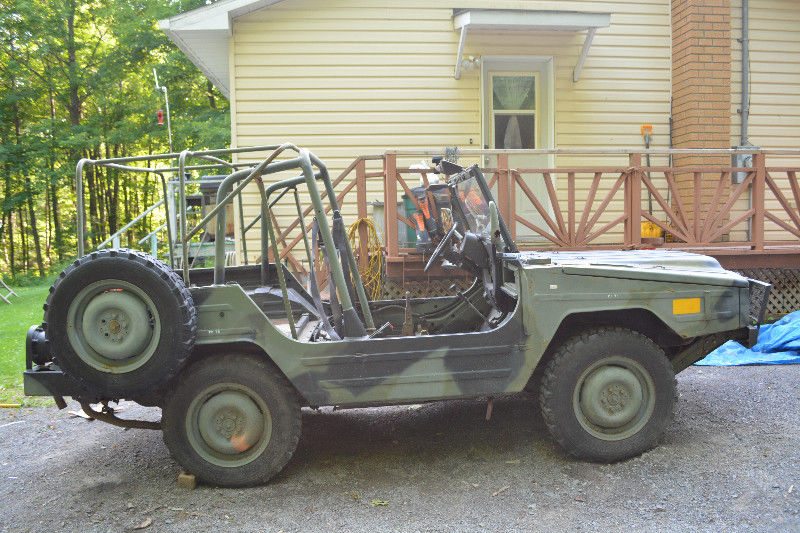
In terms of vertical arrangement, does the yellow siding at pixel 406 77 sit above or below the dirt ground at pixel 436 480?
above

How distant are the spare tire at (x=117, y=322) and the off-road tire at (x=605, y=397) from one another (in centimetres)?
218

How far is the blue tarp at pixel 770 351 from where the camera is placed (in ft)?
20.5

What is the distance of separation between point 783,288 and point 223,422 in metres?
7.23

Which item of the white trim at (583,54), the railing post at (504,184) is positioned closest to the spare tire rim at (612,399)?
the railing post at (504,184)

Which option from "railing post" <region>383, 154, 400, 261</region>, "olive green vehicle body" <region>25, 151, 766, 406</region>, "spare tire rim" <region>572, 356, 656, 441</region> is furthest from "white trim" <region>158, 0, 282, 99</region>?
"spare tire rim" <region>572, 356, 656, 441</region>

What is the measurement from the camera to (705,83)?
30.6 ft

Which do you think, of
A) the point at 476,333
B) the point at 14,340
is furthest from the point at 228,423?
the point at 14,340

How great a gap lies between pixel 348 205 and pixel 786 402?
5.97 meters

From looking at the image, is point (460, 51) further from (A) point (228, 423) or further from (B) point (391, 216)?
(A) point (228, 423)

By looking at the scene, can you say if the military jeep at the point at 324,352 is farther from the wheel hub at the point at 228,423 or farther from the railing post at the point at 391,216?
the railing post at the point at 391,216

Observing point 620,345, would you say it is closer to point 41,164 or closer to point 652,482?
point 652,482

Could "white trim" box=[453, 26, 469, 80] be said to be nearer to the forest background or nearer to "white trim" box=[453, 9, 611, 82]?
"white trim" box=[453, 9, 611, 82]

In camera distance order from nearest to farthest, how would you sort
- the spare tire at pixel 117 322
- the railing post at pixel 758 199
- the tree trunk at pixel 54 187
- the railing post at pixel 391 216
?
1. the spare tire at pixel 117 322
2. the railing post at pixel 391 216
3. the railing post at pixel 758 199
4. the tree trunk at pixel 54 187

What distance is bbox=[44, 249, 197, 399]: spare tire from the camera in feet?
11.3
